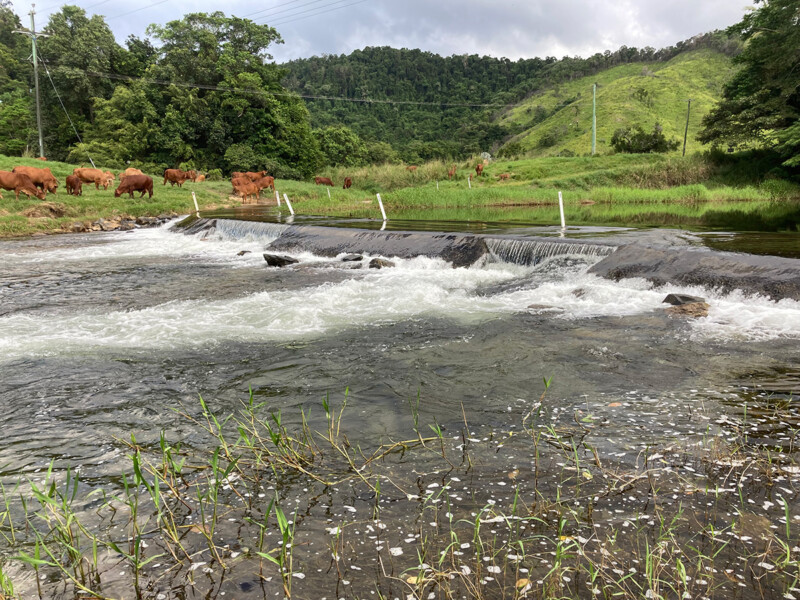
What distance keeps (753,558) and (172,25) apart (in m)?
51.4

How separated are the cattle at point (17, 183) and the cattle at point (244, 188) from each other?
36.4 feet

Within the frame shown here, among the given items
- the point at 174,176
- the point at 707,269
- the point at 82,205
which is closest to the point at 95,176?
the point at 82,205

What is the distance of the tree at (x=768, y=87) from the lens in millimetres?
26844

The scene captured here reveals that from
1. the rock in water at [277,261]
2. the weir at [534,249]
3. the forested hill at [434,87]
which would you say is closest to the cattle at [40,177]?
the rock in water at [277,261]

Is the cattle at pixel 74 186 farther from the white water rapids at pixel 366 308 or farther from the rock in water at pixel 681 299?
the rock in water at pixel 681 299

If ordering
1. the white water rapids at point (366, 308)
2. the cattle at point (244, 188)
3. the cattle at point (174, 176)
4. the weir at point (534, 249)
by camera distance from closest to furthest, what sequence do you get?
the white water rapids at point (366, 308) → the weir at point (534, 249) → the cattle at point (174, 176) → the cattle at point (244, 188)

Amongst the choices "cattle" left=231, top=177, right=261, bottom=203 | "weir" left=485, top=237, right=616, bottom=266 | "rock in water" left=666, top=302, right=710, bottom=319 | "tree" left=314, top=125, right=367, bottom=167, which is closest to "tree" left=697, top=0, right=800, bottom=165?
"weir" left=485, top=237, right=616, bottom=266

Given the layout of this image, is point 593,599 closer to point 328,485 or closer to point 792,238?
point 328,485

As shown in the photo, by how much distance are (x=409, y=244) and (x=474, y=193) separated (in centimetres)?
1453

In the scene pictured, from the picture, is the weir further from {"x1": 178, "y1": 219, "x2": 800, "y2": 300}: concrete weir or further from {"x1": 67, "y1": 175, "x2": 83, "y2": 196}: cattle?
{"x1": 67, "y1": 175, "x2": 83, "y2": 196}: cattle

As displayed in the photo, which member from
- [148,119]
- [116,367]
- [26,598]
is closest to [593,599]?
[26,598]

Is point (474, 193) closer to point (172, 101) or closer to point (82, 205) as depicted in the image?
point (82, 205)

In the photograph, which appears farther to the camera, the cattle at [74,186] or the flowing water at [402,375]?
the cattle at [74,186]

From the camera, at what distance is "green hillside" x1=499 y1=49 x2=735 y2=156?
60.9m
